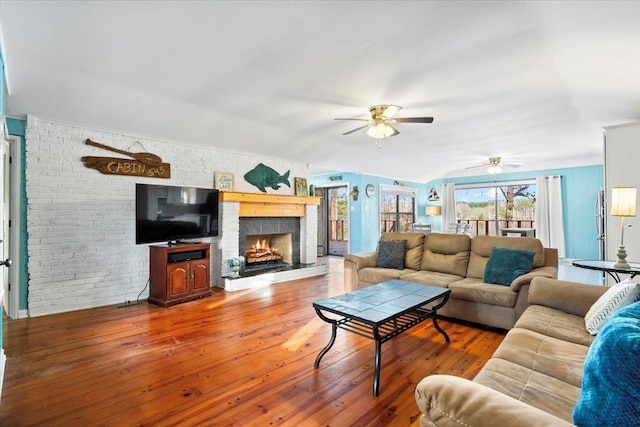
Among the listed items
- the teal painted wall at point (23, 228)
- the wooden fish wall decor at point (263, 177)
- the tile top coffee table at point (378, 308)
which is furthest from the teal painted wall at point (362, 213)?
the teal painted wall at point (23, 228)

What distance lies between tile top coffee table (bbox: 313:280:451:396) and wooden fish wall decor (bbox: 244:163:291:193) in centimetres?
336

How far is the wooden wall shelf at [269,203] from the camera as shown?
204 inches

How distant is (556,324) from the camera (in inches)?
85.0

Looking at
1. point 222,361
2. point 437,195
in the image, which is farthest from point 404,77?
point 437,195

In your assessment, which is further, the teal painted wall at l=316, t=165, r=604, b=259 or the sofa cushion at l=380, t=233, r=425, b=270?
the teal painted wall at l=316, t=165, r=604, b=259

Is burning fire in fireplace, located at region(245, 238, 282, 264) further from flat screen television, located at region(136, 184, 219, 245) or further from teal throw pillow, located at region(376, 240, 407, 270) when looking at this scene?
teal throw pillow, located at region(376, 240, 407, 270)

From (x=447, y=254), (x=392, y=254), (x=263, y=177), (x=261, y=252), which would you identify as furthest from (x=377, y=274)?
(x=263, y=177)

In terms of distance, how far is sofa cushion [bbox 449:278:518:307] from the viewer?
9.89 ft

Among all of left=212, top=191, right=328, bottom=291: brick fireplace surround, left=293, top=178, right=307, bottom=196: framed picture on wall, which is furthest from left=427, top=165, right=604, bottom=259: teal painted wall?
left=293, top=178, right=307, bottom=196: framed picture on wall

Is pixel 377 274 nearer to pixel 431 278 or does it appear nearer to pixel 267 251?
pixel 431 278

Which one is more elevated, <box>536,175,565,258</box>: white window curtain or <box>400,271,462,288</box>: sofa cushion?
<box>536,175,565,258</box>: white window curtain

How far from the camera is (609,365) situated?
0.89 meters

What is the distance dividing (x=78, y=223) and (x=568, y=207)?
9.91 metres

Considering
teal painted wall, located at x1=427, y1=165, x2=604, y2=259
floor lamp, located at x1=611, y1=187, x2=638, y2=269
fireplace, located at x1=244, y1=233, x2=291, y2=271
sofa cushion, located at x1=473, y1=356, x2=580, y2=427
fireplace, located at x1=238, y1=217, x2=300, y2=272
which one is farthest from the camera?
teal painted wall, located at x1=427, y1=165, x2=604, y2=259
